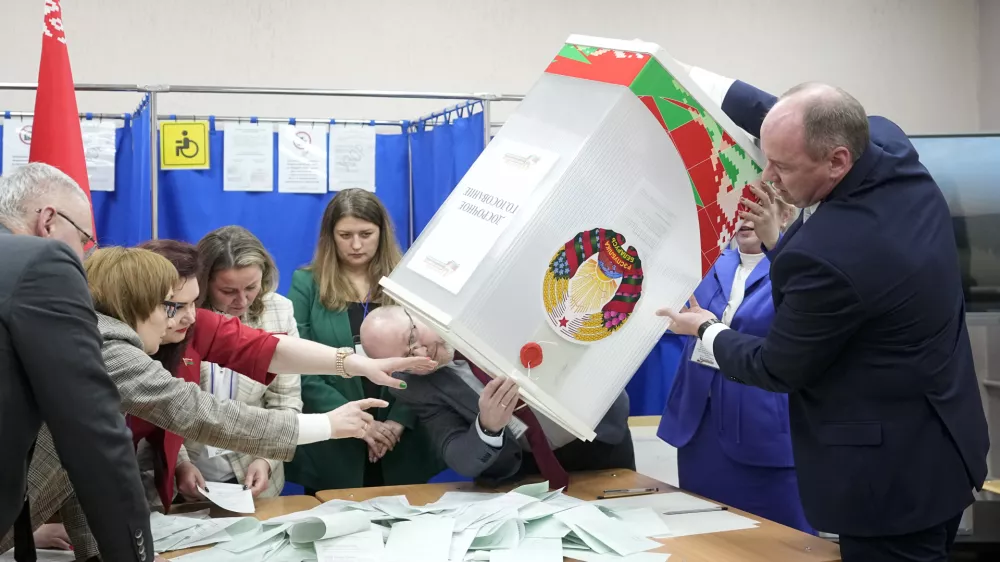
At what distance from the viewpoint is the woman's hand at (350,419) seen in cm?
203

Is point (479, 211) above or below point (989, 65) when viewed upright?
below

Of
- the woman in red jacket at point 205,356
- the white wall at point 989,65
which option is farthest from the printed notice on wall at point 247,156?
the white wall at point 989,65

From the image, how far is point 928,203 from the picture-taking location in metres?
1.72

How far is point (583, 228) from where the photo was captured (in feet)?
6.09

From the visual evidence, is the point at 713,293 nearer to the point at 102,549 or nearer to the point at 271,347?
the point at 271,347

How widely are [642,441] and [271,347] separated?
70.3 inches

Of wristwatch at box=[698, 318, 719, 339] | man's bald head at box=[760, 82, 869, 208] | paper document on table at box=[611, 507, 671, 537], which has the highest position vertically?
man's bald head at box=[760, 82, 869, 208]

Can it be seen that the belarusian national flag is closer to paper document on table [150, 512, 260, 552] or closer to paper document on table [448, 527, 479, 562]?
paper document on table [150, 512, 260, 552]

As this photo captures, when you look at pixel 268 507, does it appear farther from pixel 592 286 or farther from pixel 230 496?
pixel 592 286

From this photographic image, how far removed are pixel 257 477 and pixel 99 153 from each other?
157 cm

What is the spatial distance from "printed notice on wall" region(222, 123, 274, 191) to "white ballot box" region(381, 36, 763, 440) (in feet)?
5.80

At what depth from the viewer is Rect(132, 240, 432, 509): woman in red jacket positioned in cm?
203

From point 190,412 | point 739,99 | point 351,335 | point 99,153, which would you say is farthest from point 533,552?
point 99,153

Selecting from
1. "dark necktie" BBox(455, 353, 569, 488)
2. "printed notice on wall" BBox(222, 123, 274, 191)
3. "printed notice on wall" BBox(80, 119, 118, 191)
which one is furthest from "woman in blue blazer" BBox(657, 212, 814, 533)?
"printed notice on wall" BBox(80, 119, 118, 191)
